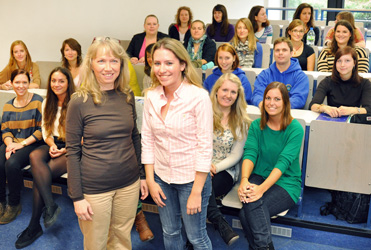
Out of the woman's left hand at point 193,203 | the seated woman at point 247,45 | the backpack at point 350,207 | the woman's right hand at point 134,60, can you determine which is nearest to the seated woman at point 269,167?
the backpack at point 350,207

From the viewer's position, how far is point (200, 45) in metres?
4.51

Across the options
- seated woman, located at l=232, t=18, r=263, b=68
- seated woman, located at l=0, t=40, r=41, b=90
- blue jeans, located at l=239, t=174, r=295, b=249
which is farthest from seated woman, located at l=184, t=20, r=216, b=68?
blue jeans, located at l=239, t=174, r=295, b=249

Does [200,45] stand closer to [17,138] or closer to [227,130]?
[227,130]

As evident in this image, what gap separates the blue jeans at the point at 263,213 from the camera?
7.06 ft

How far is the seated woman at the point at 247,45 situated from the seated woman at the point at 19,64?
214 centimetres

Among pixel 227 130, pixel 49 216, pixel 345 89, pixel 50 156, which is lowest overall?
pixel 49 216

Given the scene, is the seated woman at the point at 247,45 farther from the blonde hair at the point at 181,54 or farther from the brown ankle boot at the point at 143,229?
the blonde hair at the point at 181,54

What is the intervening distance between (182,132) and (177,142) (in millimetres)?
54

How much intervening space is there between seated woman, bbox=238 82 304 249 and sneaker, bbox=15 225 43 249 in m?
1.41

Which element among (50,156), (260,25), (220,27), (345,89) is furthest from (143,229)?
(260,25)

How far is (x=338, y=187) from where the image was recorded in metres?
2.48

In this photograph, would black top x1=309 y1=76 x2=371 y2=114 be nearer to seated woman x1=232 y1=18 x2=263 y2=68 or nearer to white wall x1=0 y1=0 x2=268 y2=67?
seated woman x1=232 y1=18 x2=263 y2=68

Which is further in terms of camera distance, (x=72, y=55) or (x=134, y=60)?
(x=134, y=60)

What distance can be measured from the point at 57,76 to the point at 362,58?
2.83 m
